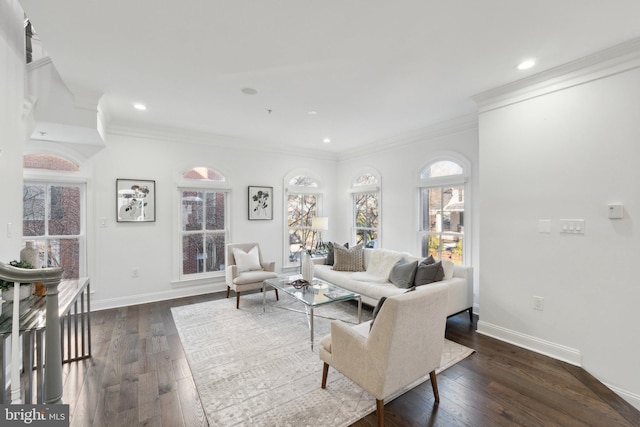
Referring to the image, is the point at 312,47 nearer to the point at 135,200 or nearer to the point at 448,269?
the point at 448,269

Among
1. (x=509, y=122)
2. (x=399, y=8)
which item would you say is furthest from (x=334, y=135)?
(x=399, y=8)

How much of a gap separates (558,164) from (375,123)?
7.66 feet

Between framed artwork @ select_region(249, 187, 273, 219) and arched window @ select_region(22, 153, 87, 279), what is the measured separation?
2426mm

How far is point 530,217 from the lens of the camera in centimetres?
294

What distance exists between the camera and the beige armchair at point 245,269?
4121mm

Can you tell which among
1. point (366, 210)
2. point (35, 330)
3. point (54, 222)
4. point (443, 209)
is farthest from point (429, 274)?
point (54, 222)

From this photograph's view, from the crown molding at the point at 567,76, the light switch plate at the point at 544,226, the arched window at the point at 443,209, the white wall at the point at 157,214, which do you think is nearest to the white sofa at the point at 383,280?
the arched window at the point at 443,209

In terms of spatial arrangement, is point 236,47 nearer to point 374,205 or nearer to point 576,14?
point 576,14

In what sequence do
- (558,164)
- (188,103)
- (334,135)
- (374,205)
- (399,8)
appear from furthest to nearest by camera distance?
(374,205), (334,135), (188,103), (558,164), (399,8)

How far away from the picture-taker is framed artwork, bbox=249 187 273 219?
5.33 metres

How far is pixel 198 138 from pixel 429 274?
4137mm

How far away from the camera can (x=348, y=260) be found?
4664 mm

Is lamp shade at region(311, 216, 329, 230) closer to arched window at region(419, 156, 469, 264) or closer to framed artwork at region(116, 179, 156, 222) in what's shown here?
arched window at region(419, 156, 469, 264)

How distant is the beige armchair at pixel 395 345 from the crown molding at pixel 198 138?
4025 millimetres
